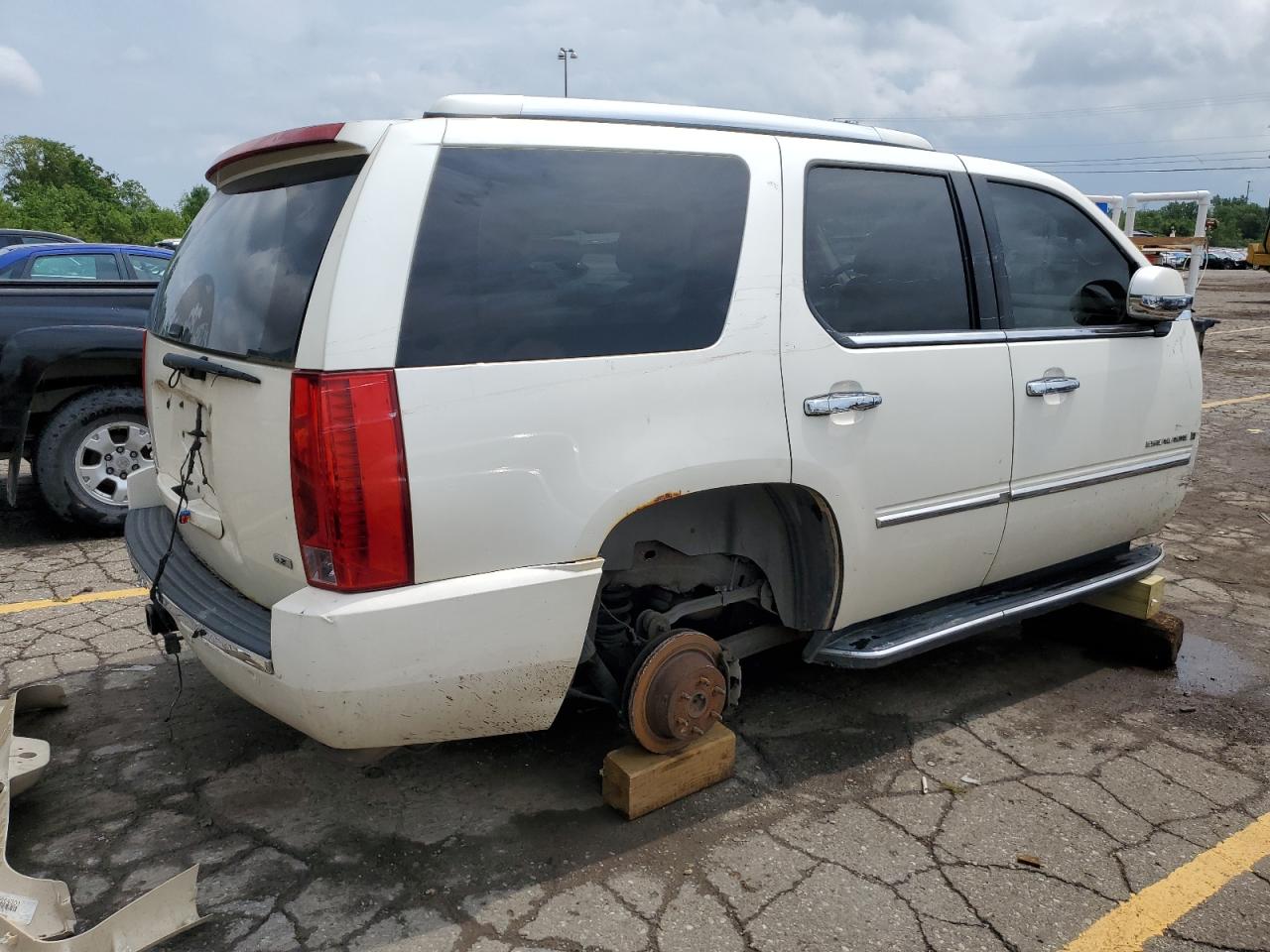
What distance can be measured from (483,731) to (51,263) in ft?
24.0

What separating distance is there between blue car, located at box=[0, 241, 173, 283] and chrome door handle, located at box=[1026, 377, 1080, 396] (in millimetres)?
6993

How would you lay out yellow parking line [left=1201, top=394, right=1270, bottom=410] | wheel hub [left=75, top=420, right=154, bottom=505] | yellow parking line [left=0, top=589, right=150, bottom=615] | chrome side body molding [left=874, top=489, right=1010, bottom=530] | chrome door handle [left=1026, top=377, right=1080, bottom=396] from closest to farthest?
chrome side body molding [left=874, top=489, right=1010, bottom=530]
chrome door handle [left=1026, top=377, right=1080, bottom=396]
yellow parking line [left=0, top=589, right=150, bottom=615]
wheel hub [left=75, top=420, right=154, bottom=505]
yellow parking line [left=1201, top=394, right=1270, bottom=410]

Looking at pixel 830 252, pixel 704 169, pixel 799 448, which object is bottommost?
pixel 799 448

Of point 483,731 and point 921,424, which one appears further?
point 921,424

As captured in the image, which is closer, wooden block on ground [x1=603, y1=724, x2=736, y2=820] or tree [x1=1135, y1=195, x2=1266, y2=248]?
wooden block on ground [x1=603, y1=724, x2=736, y2=820]

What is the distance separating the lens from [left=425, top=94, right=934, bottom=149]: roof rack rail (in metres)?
2.43

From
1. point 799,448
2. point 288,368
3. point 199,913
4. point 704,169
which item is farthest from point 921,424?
point 199,913

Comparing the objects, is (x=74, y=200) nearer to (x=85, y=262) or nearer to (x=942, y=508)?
(x=85, y=262)

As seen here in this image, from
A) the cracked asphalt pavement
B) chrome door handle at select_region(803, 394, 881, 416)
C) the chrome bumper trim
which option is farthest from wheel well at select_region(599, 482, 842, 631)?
the chrome bumper trim

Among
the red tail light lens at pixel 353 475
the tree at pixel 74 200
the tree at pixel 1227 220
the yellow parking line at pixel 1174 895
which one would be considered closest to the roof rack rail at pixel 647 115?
the red tail light lens at pixel 353 475

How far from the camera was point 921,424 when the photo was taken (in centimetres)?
296

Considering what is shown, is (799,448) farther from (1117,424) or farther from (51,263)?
(51,263)

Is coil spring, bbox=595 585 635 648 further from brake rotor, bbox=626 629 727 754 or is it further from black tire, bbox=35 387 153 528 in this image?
black tire, bbox=35 387 153 528

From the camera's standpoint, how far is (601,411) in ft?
7.84
